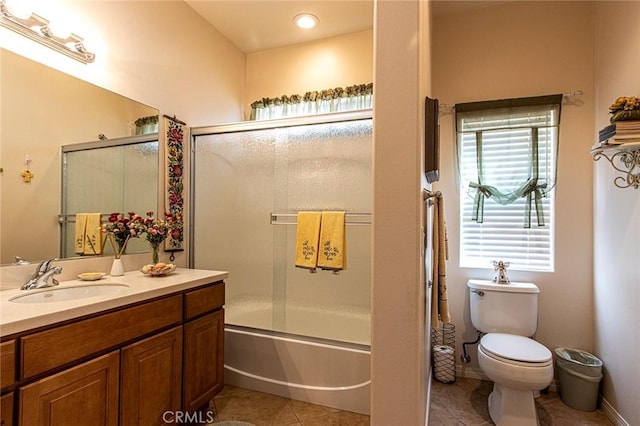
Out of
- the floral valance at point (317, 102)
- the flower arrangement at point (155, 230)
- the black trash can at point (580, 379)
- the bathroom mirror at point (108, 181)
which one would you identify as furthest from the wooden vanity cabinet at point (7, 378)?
the black trash can at point (580, 379)

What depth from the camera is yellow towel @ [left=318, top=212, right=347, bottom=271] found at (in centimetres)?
214

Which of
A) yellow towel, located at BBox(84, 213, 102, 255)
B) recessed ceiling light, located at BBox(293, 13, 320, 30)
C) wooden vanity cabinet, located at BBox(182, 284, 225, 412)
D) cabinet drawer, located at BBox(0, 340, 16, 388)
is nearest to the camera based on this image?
cabinet drawer, located at BBox(0, 340, 16, 388)

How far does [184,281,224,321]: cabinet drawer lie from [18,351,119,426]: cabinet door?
42 cm

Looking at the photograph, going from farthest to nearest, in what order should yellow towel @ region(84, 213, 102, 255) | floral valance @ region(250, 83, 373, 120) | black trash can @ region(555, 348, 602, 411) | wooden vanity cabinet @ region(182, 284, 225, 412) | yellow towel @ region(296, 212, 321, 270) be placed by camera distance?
floral valance @ region(250, 83, 373, 120), yellow towel @ region(296, 212, 321, 270), black trash can @ region(555, 348, 602, 411), yellow towel @ region(84, 213, 102, 255), wooden vanity cabinet @ region(182, 284, 225, 412)

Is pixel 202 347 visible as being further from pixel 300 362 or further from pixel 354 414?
pixel 354 414

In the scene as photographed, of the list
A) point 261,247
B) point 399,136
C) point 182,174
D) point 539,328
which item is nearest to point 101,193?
point 182,174

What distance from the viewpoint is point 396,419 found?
4.06ft

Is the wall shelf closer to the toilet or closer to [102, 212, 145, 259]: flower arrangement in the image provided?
the toilet

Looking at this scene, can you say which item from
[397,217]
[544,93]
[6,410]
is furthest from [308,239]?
[544,93]

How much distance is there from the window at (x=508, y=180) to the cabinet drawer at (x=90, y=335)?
7.10 ft

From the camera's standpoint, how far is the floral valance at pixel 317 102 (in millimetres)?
2738

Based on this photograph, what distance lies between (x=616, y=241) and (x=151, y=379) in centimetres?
267

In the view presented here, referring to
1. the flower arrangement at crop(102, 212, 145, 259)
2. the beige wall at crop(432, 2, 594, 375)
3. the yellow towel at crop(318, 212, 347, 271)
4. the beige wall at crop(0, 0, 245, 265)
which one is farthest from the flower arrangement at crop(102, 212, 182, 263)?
the beige wall at crop(432, 2, 594, 375)

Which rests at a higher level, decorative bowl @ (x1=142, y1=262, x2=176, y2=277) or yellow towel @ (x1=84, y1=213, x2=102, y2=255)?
yellow towel @ (x1=84, y1=213, x2=102, y2=255)
